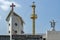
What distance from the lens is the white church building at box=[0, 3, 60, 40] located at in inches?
2024

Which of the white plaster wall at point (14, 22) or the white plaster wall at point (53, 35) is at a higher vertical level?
the white plaster wall at point (14, 22)

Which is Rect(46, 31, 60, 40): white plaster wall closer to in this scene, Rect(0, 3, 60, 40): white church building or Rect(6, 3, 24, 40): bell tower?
Rect(0, 3, 60, 40): white church building

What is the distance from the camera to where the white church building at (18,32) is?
51406 mm

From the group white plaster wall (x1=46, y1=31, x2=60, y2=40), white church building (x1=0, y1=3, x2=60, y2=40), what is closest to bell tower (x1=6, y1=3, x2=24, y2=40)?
white church building (x1=0, y1=3, x2=60, y2=40)

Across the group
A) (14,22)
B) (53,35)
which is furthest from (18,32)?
(53,35)

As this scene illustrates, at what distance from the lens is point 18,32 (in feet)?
204

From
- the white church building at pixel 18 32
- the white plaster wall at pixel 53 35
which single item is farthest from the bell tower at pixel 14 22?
the white plaster wall at pixel 53 35

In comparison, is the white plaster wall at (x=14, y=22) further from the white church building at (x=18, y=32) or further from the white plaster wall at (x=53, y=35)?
the white plaster wall at (x=53, y=35)

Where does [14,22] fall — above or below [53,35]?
above

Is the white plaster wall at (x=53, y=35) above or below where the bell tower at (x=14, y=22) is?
below

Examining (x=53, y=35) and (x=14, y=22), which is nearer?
(x=53, y=35)

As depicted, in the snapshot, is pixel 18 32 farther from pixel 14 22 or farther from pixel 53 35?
pixel 53 35

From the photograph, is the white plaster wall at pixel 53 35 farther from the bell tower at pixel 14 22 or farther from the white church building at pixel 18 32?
the bell tower at pixel 14 22

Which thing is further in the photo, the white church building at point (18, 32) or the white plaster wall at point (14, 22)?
the white plaster wall at point (14, 22)
